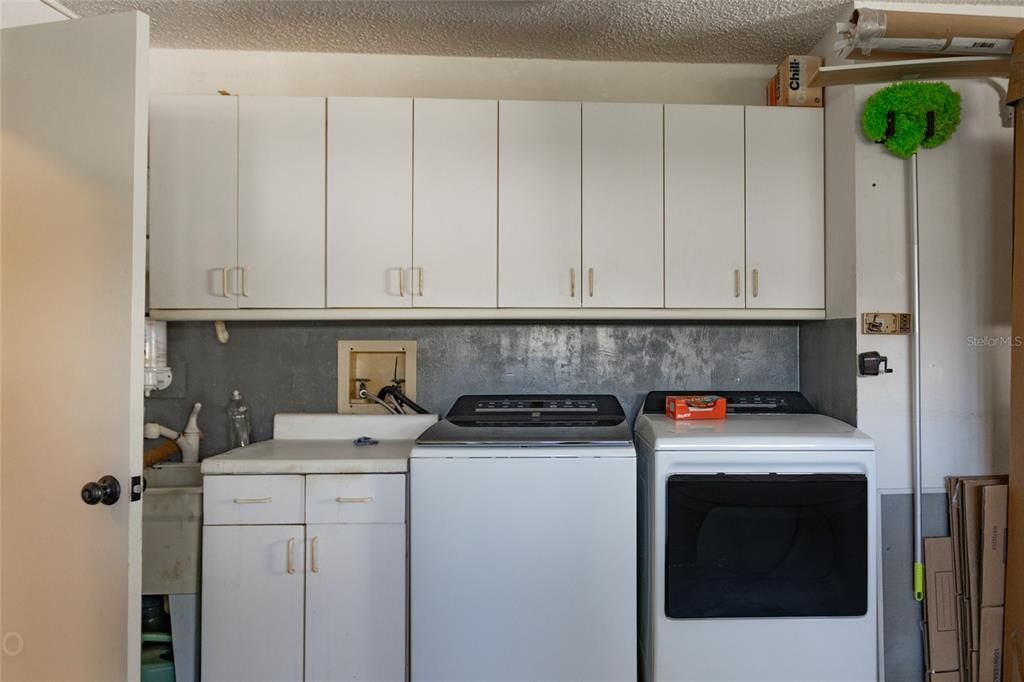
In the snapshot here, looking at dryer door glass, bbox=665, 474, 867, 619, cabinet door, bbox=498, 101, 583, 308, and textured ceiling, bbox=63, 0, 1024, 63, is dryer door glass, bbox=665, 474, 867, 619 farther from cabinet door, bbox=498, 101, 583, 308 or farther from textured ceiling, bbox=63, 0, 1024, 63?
textured ceiling, bbox=63, 0, 1024, 63

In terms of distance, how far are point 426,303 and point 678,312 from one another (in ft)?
3.13

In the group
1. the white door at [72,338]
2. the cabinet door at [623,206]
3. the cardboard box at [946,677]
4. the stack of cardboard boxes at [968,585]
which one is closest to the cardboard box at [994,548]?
the stack of cardboard boxes at [968,585]

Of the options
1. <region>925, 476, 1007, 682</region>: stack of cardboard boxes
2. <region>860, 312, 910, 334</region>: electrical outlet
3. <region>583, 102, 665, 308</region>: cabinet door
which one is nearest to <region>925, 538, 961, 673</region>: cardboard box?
<region>925, 476, 1007, 682</region>: stack of cardboard boxes

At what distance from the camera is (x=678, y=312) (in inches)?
89.7

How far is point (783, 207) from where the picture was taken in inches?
90.2

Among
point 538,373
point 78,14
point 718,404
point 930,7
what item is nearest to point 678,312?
point 718,404

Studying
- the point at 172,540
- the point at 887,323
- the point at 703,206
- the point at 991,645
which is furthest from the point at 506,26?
the point at 991,645

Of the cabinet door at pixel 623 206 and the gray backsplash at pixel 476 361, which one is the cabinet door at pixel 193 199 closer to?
the gray backsplash at pixel 476 361

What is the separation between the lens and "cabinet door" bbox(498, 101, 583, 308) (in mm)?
2260

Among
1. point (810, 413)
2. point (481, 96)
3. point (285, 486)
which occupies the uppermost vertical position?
point (481, 96)

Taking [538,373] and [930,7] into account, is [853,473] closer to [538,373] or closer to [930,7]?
[538,373]

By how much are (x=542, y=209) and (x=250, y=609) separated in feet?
5.57

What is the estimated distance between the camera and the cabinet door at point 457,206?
7.38 ft

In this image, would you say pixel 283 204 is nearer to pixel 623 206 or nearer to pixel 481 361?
pixel 481 361
